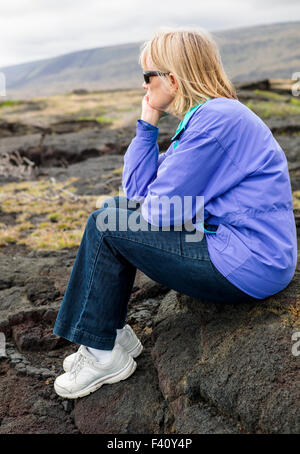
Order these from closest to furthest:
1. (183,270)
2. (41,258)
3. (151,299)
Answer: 1. (183,270)
2. (151,299)
3. (41,258)

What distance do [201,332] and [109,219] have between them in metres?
0.80

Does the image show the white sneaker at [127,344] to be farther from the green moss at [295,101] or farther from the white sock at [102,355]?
the green moss at [295,101]

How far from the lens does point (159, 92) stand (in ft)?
8.56

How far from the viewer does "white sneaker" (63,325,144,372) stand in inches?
114

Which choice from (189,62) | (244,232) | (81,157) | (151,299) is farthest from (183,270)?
(81,157)

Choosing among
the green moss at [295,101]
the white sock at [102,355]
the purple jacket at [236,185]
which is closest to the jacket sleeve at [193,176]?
the purple jacket at [236,185]

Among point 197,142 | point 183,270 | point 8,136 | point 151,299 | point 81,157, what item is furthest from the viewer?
point 8,136

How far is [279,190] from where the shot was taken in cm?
237

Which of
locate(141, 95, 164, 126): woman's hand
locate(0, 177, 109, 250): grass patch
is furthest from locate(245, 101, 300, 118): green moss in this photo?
locate(141, 95, 164, 126): woman's hand

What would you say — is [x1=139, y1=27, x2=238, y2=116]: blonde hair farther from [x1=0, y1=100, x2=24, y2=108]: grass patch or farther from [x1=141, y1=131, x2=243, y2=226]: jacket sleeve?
[x1=0, y1=100, x2=24, y2=108]: grass patch

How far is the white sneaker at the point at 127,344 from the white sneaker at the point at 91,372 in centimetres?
10

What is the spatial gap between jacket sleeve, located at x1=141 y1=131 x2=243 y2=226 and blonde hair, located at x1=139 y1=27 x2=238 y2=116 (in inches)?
10.3

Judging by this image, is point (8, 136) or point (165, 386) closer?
point (165, 386)
